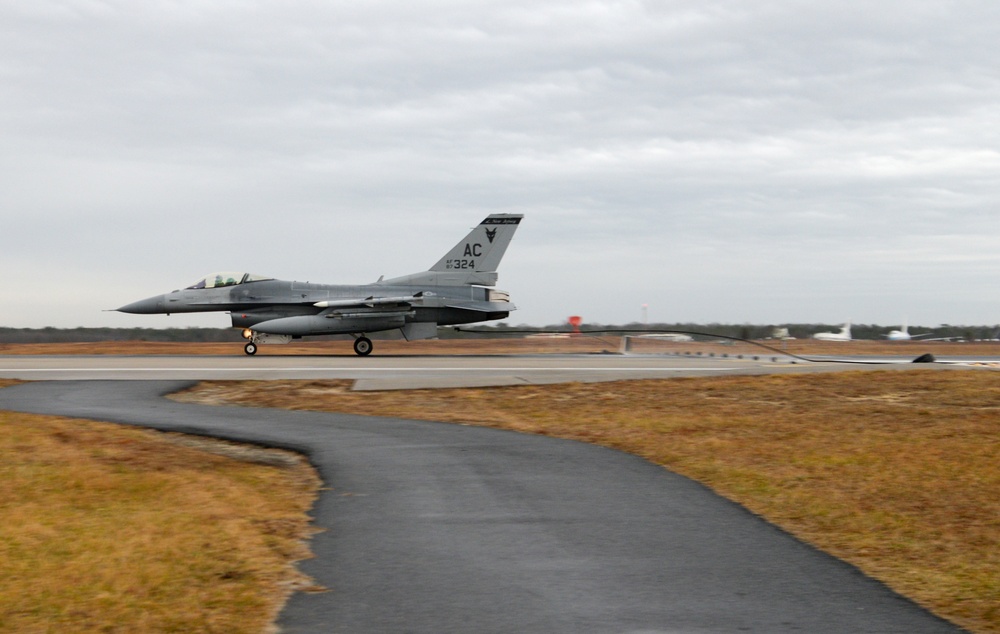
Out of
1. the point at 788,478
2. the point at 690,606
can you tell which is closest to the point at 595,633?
the point at 690,606

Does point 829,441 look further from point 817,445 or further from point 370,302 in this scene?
point 370,302

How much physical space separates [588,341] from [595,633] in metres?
40.0

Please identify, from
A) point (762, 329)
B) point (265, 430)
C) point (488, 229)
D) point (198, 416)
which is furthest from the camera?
point (762, 329)

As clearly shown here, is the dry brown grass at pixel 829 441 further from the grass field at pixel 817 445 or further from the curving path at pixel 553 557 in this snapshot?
the curving path at pixel 553 557

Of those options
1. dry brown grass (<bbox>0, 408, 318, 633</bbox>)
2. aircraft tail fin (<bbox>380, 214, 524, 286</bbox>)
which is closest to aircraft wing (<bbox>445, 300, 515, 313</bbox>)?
aircraft tail fin (<bbox>380, 214, 524, 286</bbox>)

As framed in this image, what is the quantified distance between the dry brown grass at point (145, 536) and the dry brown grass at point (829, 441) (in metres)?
4.01

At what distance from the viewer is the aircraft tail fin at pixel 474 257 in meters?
36.0

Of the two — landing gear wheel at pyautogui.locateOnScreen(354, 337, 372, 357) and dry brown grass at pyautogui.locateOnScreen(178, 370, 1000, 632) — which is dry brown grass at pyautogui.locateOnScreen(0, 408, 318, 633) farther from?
landing gear wheel at pyautogui.locateOnScreen(354, 337, 372, 357)

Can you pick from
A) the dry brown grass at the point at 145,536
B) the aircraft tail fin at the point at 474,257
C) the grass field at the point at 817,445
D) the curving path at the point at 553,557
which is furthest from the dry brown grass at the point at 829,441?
the aircraft tail fin at the point at 474,257

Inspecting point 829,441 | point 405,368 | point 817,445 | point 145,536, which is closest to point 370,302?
point 405,368

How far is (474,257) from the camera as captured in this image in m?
36.1

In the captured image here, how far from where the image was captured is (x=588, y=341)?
1752 inches

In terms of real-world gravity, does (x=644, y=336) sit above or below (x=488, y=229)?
below

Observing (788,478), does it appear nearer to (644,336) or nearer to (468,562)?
(468,562)
